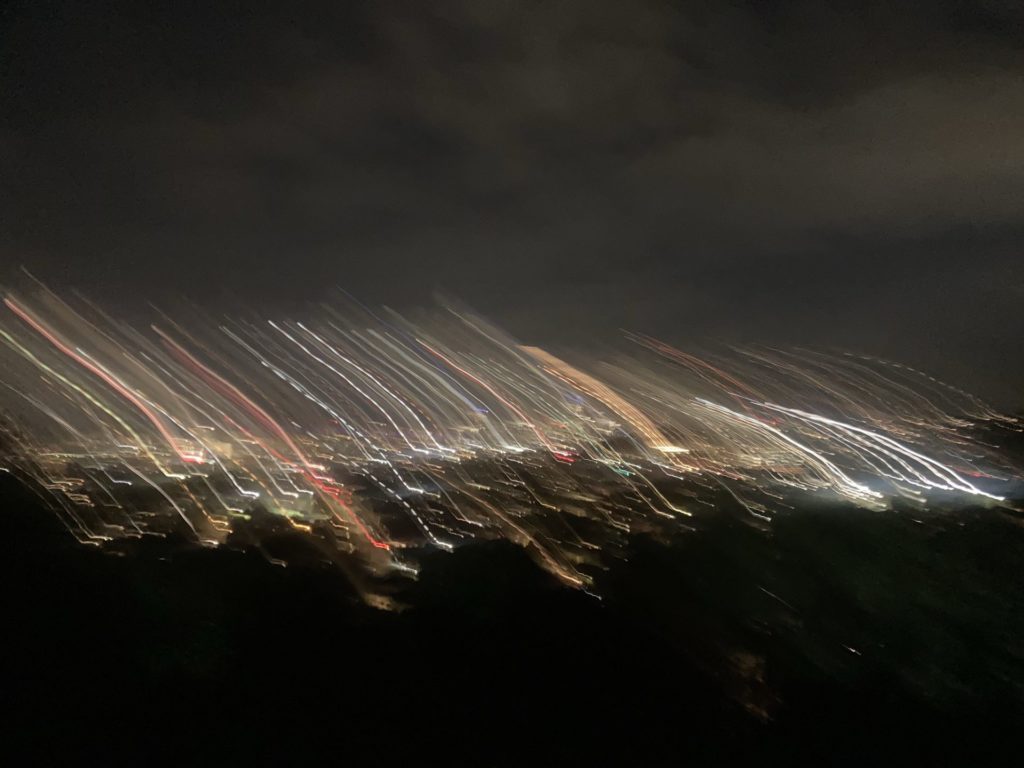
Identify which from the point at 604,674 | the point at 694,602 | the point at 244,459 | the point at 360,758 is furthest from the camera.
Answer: the point at 244,459

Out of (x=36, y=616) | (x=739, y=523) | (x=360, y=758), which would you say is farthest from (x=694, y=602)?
(x=36, y=616)

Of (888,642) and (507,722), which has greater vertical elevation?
(888,642)

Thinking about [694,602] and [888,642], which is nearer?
[888,642]

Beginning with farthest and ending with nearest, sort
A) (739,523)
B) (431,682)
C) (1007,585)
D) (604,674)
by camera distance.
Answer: (739,523) < (1007,585) < (604,674) < (431,682)

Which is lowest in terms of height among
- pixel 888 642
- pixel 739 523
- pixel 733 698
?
pixel 733 698

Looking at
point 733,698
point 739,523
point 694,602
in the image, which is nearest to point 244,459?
point 739,523

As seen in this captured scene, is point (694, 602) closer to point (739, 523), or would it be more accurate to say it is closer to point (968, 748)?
point (968, 748)
